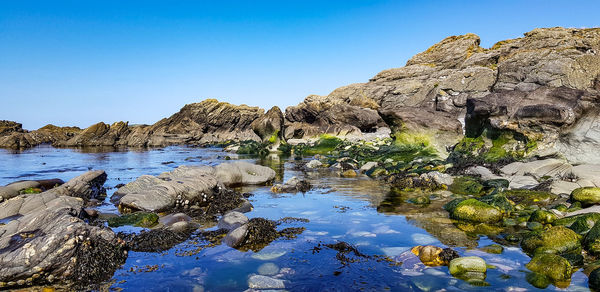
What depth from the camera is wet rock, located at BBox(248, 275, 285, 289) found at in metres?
4.89

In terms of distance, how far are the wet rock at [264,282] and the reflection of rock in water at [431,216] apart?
332 centimetres

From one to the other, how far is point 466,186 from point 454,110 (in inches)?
868

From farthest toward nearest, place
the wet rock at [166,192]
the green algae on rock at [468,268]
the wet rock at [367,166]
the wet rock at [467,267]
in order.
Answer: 1. the wet rock at [367,166]
2. the wet rock at [166,192]
3. the wet rock at [467,267]
4. the green algae on rock at [468,268]

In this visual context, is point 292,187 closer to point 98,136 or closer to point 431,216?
point 431,216

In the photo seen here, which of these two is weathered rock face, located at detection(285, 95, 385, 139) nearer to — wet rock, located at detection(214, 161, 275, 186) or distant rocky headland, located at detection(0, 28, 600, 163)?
distant rocky headland, located at detection(0, 28, 600, 163)

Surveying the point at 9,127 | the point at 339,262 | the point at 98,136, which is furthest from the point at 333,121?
the point at 9,127

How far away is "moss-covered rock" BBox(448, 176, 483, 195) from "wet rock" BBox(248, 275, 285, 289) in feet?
26.6

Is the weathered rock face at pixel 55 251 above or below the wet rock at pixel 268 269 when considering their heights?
above

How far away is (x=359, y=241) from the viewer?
6.86m

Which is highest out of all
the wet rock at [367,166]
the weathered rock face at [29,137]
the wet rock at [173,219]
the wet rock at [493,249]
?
the weathered rock face at [29,137]

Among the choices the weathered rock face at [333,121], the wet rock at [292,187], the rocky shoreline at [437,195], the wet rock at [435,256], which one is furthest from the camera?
the weathered rock face at [333,121]

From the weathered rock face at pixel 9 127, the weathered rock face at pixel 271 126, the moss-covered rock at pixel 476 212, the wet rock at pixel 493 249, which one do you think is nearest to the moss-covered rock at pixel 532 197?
the moss-covered rock at pixel 476 212

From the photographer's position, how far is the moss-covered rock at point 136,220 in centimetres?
812

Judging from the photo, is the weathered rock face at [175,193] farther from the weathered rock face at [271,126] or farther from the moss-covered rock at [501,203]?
the weathered rock face at [271,126]
